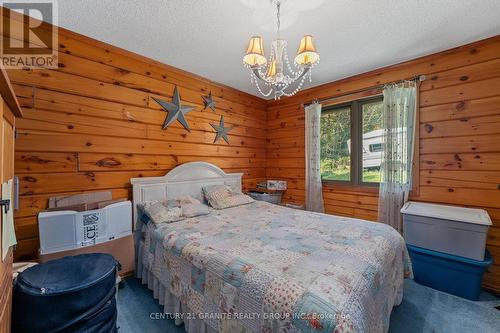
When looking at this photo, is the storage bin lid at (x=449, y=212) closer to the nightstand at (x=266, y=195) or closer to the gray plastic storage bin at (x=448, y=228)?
the gray plastic storage bin at (x=448, y=228)

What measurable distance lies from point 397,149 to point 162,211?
9.20 feet

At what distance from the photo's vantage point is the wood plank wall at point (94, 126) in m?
1.88

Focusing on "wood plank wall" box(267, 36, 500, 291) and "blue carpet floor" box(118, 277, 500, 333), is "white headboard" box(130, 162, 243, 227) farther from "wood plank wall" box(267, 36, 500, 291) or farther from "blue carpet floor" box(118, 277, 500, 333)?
"wood plank wall" box(267, 36, 500, 291)

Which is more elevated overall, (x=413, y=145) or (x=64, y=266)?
(x=413, y=145)

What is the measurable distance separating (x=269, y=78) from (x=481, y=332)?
2.56 metres

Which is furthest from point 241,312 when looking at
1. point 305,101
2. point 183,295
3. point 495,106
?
point 305,101

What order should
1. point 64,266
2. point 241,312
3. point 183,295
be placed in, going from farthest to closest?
point 183,295 < point 64,266 < point 241,312

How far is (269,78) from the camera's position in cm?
185

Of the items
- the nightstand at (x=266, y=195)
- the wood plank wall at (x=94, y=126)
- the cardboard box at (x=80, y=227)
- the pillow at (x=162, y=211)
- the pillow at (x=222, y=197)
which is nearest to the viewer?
the cardboard box at (x=80, y=227)

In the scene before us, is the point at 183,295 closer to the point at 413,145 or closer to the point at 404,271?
the point at 404,271

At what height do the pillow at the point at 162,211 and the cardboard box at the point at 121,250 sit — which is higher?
the pillow at the point at 162,211

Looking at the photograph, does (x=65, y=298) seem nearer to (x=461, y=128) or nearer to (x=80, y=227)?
(x=80, y=227)

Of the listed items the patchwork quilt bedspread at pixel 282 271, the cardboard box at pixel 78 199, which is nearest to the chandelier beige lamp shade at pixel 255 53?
the patchwork quilt bedspread at pixel 282 271

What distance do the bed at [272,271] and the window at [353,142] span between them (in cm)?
122
